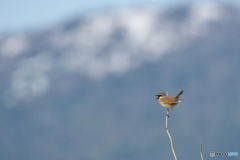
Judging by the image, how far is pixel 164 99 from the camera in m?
9.54
